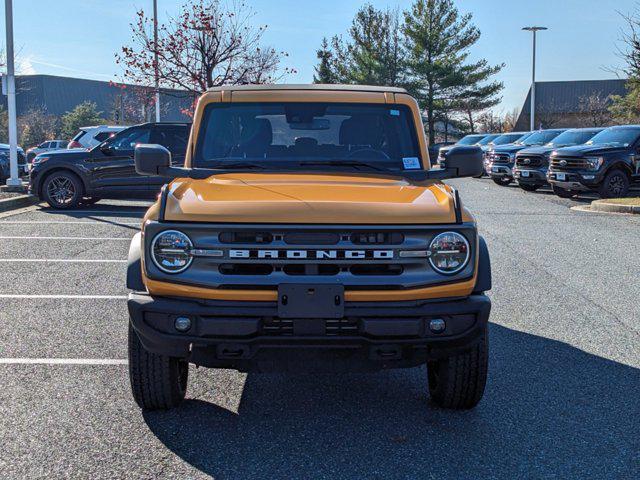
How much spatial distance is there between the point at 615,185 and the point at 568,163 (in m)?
1.21

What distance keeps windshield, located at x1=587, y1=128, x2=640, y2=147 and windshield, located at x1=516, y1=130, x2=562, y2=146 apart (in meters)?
5.56

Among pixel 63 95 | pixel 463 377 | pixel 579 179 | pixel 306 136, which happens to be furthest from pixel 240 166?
pixel 63 95

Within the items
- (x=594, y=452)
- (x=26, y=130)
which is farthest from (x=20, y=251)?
(x=26, y=130)

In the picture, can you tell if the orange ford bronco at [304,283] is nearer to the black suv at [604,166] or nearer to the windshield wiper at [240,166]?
the windshield wiper at [240,166]

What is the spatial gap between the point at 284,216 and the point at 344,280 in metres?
0.43

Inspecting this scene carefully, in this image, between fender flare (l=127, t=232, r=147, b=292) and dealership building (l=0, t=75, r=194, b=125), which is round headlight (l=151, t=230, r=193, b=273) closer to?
fender flare (l=127, t=232, r=147, b=292)

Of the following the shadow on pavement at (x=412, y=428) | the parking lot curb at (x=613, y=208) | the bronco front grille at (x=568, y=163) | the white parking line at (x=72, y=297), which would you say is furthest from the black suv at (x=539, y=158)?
the shadow on pavement at (x=412, y=428)

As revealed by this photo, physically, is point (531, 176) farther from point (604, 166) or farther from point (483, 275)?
point (483, 275)

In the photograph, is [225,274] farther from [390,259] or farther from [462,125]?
[462,125]

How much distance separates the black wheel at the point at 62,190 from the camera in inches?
631

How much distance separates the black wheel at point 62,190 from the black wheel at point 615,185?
1189cm

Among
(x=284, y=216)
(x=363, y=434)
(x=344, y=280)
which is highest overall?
(x=284, y=216)

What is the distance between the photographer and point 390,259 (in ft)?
13.1

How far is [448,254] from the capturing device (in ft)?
13.3
